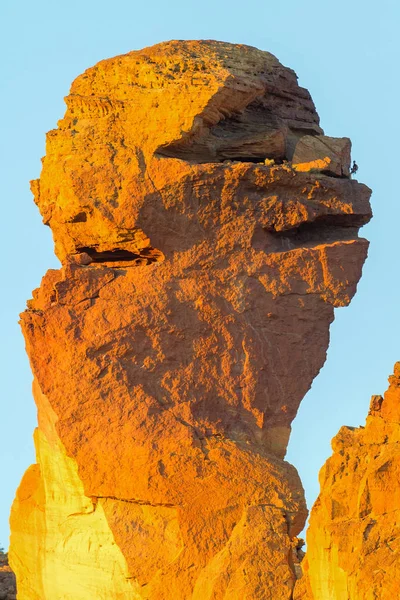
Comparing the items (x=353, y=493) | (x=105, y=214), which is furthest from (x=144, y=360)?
(x=353, y=493)

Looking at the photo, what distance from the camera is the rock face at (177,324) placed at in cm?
2075

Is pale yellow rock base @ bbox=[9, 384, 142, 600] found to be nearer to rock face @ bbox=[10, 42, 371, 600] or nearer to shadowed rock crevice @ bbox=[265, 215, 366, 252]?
rock face @ bbox=[10, 42, 371, 600]

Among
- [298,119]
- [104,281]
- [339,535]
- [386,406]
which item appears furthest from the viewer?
[298,119]

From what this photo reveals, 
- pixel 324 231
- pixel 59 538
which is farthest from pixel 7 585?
pixel 324 231

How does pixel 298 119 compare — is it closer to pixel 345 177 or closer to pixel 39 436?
pixel 345 177

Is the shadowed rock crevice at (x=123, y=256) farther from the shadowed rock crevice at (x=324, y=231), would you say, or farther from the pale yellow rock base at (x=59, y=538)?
the pale yellow rock base at (x=59, y=538)

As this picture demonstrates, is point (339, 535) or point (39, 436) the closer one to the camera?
point (339, 535)

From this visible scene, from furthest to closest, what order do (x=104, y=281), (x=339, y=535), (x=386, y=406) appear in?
(x=104, y=281) < (x=386, y=406) < (x=339, y=535)

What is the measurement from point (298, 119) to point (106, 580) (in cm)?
641

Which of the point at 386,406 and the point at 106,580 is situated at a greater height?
the point at 386,406

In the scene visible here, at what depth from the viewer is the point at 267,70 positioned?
73.7 feet

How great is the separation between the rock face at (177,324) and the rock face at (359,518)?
1.24 metres

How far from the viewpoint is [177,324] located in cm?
2131

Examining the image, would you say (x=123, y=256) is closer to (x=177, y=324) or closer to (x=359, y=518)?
(x=177, y=324)
